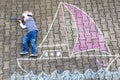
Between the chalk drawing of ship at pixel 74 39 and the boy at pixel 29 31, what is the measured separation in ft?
0.63

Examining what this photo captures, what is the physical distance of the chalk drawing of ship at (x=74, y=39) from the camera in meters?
9.02

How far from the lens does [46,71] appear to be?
8.66 meters

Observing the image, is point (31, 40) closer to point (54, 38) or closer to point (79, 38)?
point (54, 38)

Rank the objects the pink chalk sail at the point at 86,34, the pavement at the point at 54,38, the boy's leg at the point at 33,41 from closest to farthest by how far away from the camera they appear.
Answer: the pavement at the point at 54,38, the boy's leg at the point at 33,41, the pink chalk sail at the point at 86,34

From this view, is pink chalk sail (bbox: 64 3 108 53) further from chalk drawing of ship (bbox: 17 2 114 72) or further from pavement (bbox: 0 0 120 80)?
pavement (bbox: 0 0 120 80)

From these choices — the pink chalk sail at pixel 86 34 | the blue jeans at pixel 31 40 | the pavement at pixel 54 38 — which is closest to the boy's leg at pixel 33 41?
the blue jeans at pixel 31 40

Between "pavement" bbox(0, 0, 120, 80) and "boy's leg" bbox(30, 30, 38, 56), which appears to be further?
"boy's leg" bbox(30, 30, 38, 56)

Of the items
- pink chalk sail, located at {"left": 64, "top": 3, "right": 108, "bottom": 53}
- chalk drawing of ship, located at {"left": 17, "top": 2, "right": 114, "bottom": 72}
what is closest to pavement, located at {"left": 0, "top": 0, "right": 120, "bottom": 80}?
chalk drawing of ship, located at {"left": 17, "top": 2, "right": 114, "bottom": 72}

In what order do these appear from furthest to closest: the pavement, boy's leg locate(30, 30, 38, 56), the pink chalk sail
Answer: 1. the pink chalk sail
2. boy's leg locate(30, 30, 38, 56)
3. the pavement

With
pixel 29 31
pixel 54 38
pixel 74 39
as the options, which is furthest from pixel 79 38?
pixel 29 31

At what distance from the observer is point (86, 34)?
9344 mm

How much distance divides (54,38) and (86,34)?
835 mm

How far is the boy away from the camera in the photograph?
897 cm

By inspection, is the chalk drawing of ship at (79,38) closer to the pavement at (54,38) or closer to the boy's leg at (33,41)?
the pavement at (54,38)
